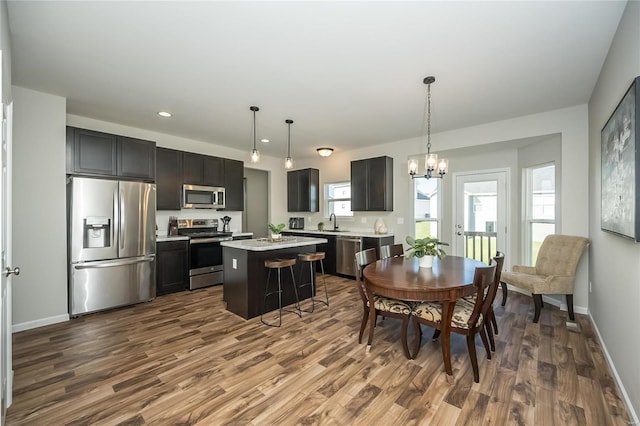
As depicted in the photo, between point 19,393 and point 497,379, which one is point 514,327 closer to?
point 497,379

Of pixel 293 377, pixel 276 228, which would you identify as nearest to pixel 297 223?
pixel 276 228

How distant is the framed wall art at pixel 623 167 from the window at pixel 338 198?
4214mm

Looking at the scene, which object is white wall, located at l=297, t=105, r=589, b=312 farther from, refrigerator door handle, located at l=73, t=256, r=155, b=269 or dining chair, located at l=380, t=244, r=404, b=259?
refrigerator door handle, located at l=73, t=256, r=155, b=269

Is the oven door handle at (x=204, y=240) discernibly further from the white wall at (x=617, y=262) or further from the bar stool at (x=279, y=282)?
the white wall at (x=617, y=262)

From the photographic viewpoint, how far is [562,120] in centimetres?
360

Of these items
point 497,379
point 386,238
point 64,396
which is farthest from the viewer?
point 386,238

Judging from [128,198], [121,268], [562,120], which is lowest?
[121,268]

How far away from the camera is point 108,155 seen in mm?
3701

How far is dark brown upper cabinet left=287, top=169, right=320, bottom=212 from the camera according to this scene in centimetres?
649

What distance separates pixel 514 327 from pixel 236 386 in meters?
2.93

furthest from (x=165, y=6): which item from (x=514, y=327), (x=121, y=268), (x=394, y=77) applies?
(x=514, y=327)

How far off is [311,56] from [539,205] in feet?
13.1

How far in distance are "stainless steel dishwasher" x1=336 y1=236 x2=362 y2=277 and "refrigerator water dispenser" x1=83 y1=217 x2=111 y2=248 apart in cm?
366

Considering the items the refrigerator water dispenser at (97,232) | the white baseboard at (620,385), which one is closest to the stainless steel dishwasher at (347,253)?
the white baseboard at (620,385)
